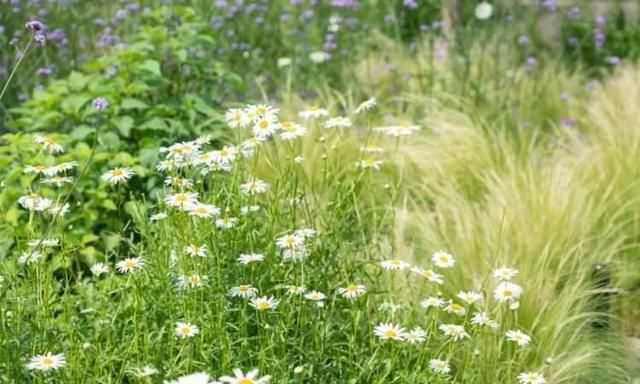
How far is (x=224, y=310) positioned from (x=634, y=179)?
7.64 ft

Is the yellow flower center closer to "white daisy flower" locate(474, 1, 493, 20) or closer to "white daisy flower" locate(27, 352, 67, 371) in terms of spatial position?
"white daisy flower" locate(27, 352, 67, 371)

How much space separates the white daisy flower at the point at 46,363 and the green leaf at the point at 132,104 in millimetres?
1928

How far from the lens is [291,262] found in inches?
109

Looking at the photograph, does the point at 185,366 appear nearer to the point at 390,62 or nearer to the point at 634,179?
the point at 634,179

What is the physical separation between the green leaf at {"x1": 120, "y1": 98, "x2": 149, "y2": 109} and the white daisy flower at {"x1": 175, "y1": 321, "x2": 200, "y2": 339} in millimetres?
1866

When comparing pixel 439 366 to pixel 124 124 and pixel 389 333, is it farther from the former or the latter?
pixel 124 124

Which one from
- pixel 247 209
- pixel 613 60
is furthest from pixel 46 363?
pixel 613 60

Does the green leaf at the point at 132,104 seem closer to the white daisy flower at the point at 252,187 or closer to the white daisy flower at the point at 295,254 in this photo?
the white daisy flower at the point at 252,187

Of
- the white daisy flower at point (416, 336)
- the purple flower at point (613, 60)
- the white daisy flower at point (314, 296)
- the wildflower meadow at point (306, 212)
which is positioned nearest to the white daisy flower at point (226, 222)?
the wildflower meadow at point (306, 212)

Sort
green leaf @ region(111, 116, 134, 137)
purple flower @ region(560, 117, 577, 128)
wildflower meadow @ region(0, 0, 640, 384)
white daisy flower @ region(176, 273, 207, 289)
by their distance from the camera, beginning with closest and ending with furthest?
1. white daisy flower @ region(176, 273, 207, 289)
2. wildflower meadow @ region(0, 0, 640, 384)
3. green leaf @ region(111, 116, 134, 137)
4. purple flower @ region(560, 117, 577, 128)

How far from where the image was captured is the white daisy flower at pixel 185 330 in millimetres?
2332

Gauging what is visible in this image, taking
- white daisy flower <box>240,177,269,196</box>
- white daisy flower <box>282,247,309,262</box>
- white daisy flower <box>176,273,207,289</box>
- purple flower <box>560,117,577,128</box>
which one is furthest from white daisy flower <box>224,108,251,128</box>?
purple flower <box>560,117,577,128</box>

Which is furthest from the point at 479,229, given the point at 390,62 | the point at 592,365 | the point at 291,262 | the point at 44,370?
the point at 390,62

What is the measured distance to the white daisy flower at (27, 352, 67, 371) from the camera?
2.22 meters
